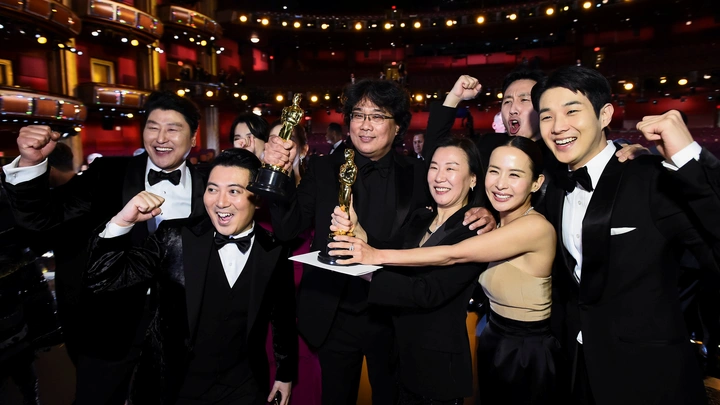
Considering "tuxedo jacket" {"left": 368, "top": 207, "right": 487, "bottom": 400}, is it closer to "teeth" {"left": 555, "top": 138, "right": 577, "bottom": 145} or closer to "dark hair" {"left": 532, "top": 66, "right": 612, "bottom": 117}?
Answer: "teeth" {"left": 555, "top": 138, "right": 577, "bottom": 145}

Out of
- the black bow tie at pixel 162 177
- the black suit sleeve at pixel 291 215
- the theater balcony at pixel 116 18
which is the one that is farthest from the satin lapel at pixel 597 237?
the theater balcony at pixel 116 18

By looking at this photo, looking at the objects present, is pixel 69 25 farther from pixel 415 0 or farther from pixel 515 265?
pixel 415 0

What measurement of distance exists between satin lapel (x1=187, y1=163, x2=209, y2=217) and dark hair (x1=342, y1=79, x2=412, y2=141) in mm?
821

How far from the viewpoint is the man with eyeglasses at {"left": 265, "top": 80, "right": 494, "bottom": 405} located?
1944mm

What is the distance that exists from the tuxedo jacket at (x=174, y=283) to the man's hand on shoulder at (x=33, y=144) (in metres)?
0.48

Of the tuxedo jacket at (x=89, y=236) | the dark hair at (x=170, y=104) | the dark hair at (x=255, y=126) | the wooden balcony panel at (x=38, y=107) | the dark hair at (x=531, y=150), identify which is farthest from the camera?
the wooden balcony panel at (x=38, y=107)

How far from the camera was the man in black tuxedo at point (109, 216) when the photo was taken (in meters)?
2.03

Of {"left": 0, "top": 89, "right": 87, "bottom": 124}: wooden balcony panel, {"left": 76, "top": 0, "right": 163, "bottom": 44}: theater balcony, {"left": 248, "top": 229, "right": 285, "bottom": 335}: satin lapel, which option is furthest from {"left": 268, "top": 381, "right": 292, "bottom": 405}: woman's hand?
{"left": 76, "top": 0, "right": 163, "bottom": 44}: theater balcony

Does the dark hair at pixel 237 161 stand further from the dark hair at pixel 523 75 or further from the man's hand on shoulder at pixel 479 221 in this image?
the dark hair at pixel 523 75

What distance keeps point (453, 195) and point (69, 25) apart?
12961 mm

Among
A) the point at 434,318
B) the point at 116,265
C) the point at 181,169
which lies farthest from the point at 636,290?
the point at 181,169

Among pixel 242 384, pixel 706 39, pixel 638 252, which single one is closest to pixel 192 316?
pixel 242 384

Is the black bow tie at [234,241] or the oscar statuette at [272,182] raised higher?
the oscar statuette at [272,182]

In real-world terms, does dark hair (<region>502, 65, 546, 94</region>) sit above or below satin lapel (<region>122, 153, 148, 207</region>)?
above
